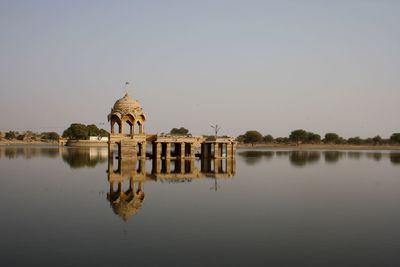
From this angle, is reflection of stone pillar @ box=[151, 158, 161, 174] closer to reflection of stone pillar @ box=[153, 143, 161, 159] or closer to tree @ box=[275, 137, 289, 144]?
reflection of stone pillar @ box=[153, 143, 161, 159]

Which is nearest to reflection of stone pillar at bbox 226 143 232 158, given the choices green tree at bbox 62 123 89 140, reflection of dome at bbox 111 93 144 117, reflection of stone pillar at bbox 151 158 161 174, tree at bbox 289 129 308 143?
reflection of stone pillar at bbox 151 158 161 174

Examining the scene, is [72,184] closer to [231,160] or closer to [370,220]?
[370,220]

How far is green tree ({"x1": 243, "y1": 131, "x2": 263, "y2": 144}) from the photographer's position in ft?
508

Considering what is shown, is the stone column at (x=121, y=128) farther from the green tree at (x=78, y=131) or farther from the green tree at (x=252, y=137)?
the green tree at (x=252, y=137)

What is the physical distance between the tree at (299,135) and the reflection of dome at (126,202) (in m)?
123

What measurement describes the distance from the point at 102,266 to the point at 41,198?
1203 centimetres

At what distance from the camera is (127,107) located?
170 feet

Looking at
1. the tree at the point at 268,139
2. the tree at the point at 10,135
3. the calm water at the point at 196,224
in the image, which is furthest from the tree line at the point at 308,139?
the calm water at the point at 196,224

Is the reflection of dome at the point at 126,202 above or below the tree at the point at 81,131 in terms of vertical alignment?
below

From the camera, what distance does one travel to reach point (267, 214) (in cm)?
1884

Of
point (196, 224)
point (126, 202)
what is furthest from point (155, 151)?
point (196, 224)

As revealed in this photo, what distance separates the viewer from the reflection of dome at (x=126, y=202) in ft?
61.5

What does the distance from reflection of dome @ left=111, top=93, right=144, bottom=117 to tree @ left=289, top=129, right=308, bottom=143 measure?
98.4 m

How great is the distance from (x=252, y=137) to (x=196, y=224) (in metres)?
139
